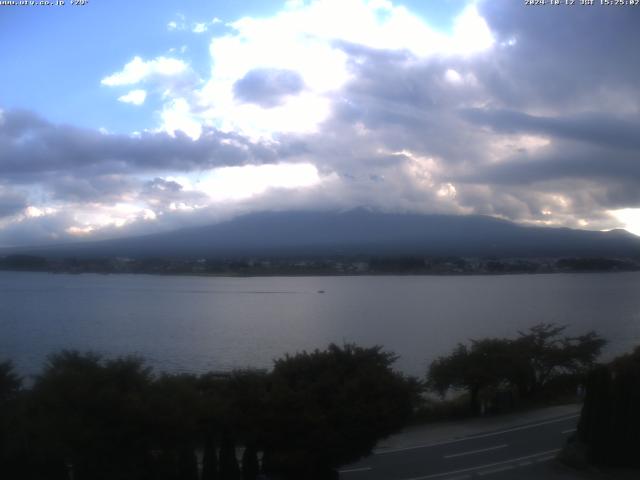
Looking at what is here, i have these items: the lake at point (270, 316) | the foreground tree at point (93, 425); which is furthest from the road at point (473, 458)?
the lake at point (270, 316)

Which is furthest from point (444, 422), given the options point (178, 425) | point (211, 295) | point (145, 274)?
point (145, 274)

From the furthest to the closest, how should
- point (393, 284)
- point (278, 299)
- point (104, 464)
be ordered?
point (393, 284) < point (278, 299) < point (104, 464)

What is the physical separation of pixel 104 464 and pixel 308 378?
11.0 feet

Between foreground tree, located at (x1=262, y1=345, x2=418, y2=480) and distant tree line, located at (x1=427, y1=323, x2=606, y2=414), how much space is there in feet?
27.1

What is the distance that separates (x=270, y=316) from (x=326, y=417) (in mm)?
32174

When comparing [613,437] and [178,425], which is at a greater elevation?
Answer: [178,425]

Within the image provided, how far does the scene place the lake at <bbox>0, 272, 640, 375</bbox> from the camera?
27661 mm

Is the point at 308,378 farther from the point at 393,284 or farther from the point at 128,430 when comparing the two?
the point at 393,284

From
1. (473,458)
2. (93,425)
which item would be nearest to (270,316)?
(473,458)

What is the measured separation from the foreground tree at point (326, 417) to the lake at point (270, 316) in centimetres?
1338

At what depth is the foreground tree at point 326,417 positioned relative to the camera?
30.7 ft

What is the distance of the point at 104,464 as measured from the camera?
26.7 feet

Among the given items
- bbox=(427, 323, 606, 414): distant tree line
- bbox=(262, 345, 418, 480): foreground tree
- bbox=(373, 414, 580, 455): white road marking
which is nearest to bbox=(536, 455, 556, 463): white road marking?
bbox=(373, 414, 580, 455): white road marking

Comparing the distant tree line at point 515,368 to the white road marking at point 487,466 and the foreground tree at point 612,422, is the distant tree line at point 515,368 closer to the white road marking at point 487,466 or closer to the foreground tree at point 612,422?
the white road marking at point 487,466
